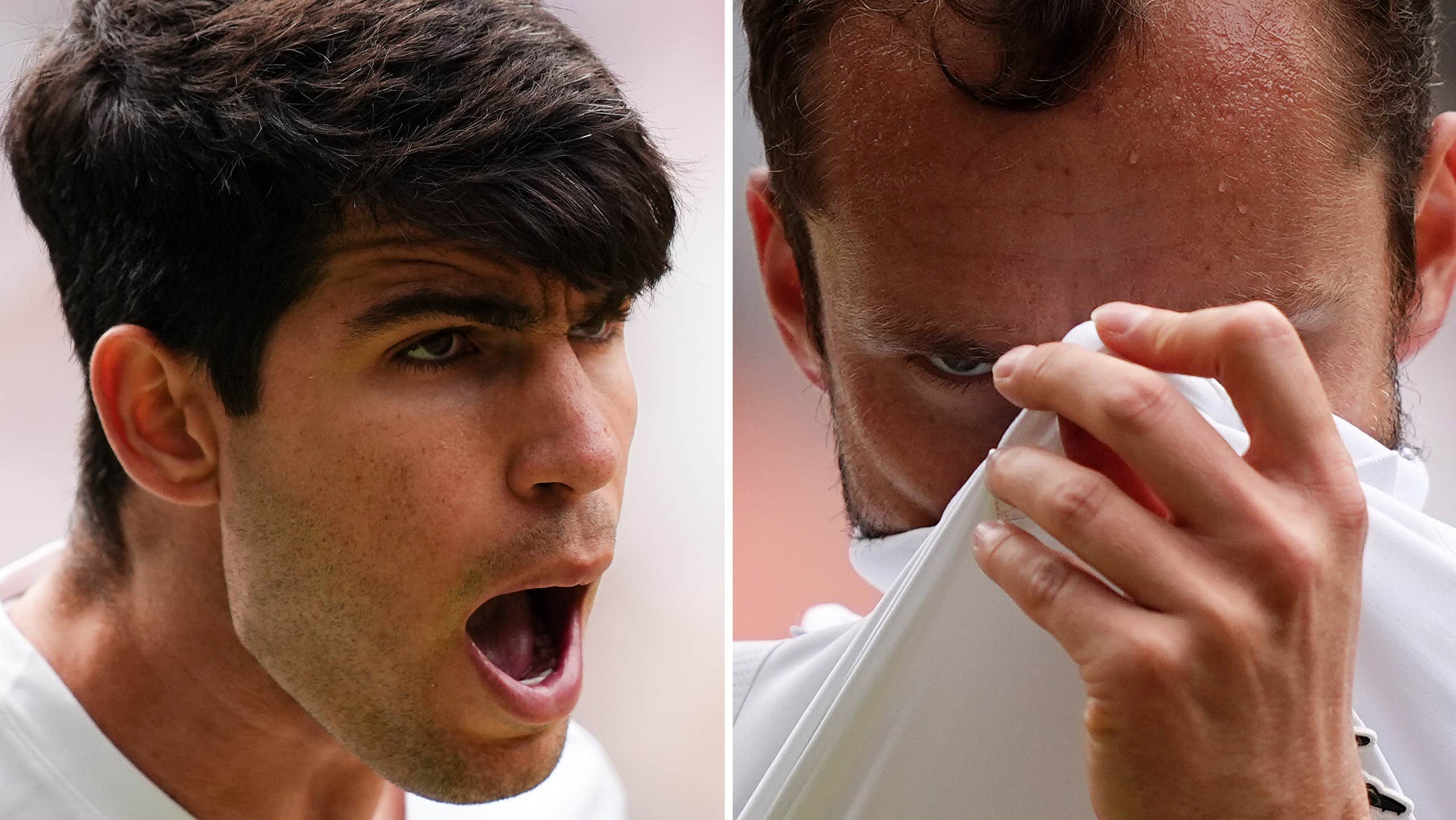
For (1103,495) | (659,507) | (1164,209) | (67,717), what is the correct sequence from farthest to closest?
(659,507), (67,717), (1164,209), (1103,495)

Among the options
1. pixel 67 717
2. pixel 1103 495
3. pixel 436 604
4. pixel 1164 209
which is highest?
pixel 1164 209

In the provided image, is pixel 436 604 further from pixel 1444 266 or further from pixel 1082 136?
pixel 1444 266

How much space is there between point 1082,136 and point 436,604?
0.51 meters

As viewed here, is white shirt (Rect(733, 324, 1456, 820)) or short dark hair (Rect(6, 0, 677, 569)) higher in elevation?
short dark hair (Rect(6, 0, 677, 569))

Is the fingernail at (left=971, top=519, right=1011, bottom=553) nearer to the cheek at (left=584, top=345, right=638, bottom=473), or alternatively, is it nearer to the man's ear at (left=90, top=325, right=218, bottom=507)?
the cheek at (left=584, top=345, right=638, bottom=473)

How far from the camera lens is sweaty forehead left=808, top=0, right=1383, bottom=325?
707mm

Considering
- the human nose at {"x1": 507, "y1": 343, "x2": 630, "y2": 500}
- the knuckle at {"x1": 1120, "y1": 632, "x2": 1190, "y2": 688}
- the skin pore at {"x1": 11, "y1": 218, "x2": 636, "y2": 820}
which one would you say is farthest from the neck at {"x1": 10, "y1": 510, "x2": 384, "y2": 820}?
the knuckle at {"x1": 1120, "y1": 632, "x2": 1190, "y2": 688}

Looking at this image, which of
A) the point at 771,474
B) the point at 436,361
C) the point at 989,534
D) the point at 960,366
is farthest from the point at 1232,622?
the point at 436,361

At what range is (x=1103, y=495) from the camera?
604mm

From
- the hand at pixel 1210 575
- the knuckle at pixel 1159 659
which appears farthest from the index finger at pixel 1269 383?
the knuckle at pixel 1159 659

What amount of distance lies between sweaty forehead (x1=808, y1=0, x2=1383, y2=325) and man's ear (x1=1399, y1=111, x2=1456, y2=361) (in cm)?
4

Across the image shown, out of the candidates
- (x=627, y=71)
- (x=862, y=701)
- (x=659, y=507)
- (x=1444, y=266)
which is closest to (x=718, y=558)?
(x=659, y=507)

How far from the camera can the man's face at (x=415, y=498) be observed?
0.78 metres

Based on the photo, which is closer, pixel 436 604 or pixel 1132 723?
pixel 1132 723
